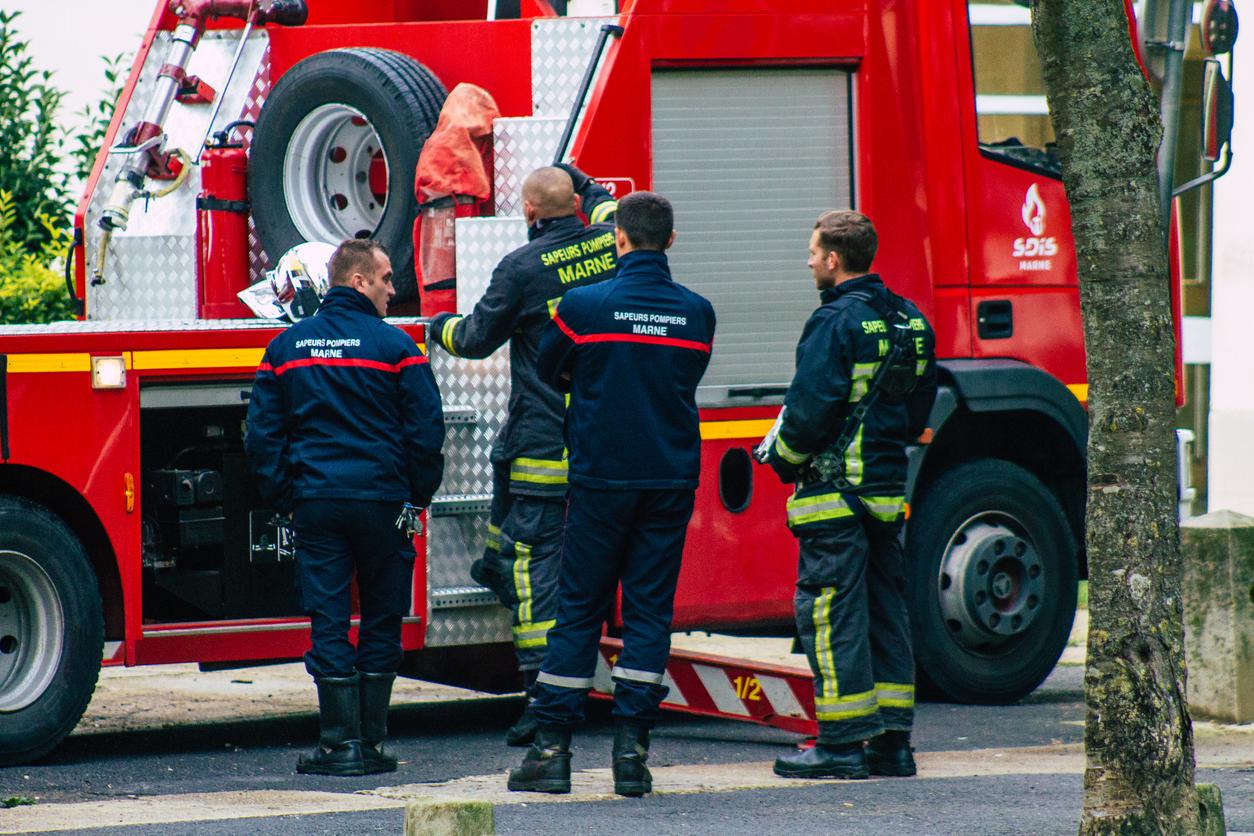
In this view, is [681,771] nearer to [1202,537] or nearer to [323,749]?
[323,749]

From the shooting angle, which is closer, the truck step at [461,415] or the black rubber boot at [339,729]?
the black rubber boot at [339,729]

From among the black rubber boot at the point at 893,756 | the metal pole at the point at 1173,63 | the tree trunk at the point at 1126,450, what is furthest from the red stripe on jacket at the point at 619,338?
the metal pole at the point at 1173,63

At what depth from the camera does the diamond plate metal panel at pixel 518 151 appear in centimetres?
740

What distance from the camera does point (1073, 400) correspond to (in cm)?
834

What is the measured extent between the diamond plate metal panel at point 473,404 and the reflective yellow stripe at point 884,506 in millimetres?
1410

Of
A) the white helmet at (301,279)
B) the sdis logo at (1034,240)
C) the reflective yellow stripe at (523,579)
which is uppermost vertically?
the sdis logo at (1034,240)

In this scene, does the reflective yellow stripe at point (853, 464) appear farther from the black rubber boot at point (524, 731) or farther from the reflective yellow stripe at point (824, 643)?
the black rubber boot at point (524, 731)

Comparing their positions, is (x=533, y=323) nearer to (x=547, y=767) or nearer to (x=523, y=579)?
(x=523, y=579)

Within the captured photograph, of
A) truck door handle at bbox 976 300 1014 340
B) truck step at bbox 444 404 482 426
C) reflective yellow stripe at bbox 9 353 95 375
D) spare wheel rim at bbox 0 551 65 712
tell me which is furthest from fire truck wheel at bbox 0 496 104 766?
truck door handle at bbox 976 300 1014 340

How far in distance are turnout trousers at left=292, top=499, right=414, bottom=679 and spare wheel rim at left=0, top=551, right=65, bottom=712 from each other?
0.82 m

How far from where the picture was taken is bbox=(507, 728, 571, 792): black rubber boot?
6086 mm

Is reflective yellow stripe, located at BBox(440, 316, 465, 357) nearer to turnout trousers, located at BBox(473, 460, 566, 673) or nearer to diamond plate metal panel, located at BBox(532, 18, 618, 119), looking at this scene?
turnout trousers, located at BBox(473, 460, 566, 673)

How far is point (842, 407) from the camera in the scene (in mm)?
6484

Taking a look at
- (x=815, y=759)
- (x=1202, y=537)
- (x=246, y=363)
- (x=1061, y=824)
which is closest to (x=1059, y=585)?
(x=1202, y=537)
